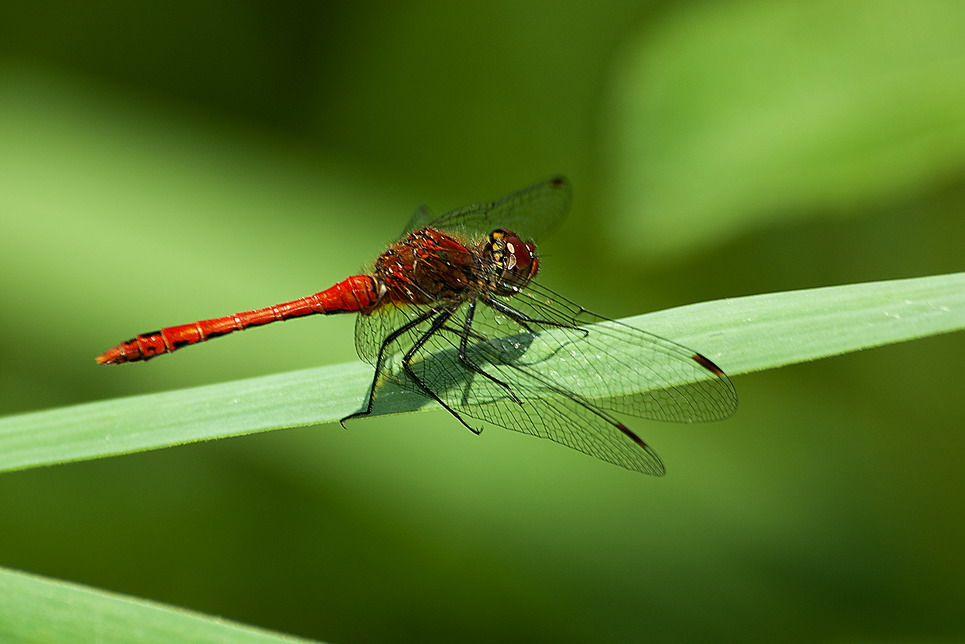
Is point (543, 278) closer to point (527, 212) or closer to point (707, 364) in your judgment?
point (527, 212)

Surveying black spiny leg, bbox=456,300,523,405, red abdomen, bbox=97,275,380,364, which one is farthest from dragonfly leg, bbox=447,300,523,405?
red abdomen, bbox=97,275,380,364

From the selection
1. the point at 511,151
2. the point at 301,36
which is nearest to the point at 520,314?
the point at 511,151

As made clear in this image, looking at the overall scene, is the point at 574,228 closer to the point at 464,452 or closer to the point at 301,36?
the point at 464,452

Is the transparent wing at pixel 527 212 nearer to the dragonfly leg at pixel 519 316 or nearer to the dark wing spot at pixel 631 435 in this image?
the dragonfly leg at pixel 519 316

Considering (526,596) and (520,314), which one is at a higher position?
(520,314)

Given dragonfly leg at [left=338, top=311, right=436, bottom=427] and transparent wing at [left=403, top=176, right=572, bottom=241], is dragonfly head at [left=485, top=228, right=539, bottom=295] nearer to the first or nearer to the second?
dragonfly leg at [left=338, top=311, right=436, bottom=427]
